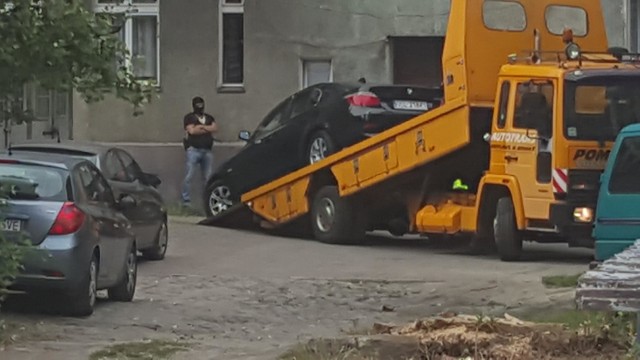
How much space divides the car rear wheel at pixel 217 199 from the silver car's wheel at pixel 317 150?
2212 millimetres

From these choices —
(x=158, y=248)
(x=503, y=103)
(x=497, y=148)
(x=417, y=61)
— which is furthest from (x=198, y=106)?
Answer: (x=503, y=103)

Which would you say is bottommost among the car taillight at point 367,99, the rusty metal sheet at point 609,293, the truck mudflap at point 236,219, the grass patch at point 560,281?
the truck mudflap at point 236,219

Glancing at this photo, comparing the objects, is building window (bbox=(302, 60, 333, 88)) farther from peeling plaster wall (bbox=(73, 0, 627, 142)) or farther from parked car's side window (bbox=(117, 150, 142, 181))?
parked car's side window (bbox=(117, 150, 142, 181))

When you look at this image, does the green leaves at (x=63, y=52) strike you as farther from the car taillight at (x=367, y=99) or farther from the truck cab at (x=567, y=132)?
the car taillight at (x=367, y=99)

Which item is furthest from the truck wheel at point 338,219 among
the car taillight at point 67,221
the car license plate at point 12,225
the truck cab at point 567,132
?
the car license plate at point 12,225

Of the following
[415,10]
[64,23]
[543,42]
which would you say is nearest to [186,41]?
[415,10]

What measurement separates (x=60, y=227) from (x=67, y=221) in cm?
8

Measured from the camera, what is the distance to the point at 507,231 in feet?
60.5

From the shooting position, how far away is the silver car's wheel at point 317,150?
21.9 m

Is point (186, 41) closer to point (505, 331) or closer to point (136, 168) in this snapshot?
point (136, 168)

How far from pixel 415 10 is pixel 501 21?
23.3 ft

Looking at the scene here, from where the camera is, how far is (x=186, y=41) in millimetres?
27500

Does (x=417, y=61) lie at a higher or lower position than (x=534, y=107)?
higher

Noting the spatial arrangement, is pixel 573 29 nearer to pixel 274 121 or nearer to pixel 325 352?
pixel 274 121
